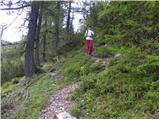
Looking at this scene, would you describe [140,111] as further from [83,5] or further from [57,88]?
[83,5]

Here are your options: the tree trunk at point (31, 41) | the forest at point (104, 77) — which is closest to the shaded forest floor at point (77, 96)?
the forest at point (104, 77)

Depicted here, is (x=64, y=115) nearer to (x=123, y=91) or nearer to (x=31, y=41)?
(x=123, y=91)

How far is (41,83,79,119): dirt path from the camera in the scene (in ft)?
39.4

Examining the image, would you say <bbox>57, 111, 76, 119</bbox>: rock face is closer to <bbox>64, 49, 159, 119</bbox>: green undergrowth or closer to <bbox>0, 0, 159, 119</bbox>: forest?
<bbox>0, 0, 159, 119</bbox>: forest

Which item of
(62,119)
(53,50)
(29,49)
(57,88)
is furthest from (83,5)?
(62,119)

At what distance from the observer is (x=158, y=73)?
10.9m

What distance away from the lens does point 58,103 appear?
12.8 m

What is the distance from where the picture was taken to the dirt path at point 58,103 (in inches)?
472

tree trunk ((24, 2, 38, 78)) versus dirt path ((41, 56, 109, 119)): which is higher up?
tree trunk ((24, 2, 38, 78))

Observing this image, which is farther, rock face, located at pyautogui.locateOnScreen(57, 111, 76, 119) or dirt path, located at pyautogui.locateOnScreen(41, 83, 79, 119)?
dirt path, located at pyautogui.locateOnScreen(41, 83, 79, 119)

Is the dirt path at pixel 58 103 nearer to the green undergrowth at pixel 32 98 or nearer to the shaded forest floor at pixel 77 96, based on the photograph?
the shaded forest floor at pixel 77 96

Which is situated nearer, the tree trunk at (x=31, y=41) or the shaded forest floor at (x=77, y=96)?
the shaded forest floor at (x=77, y=96)

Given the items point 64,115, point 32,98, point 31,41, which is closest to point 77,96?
point 64,115

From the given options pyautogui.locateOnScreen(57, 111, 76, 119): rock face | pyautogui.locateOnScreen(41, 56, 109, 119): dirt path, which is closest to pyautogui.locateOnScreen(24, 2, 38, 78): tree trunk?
pyautogui.locateOnScreen(41, 56, 109, 119): dirt path
